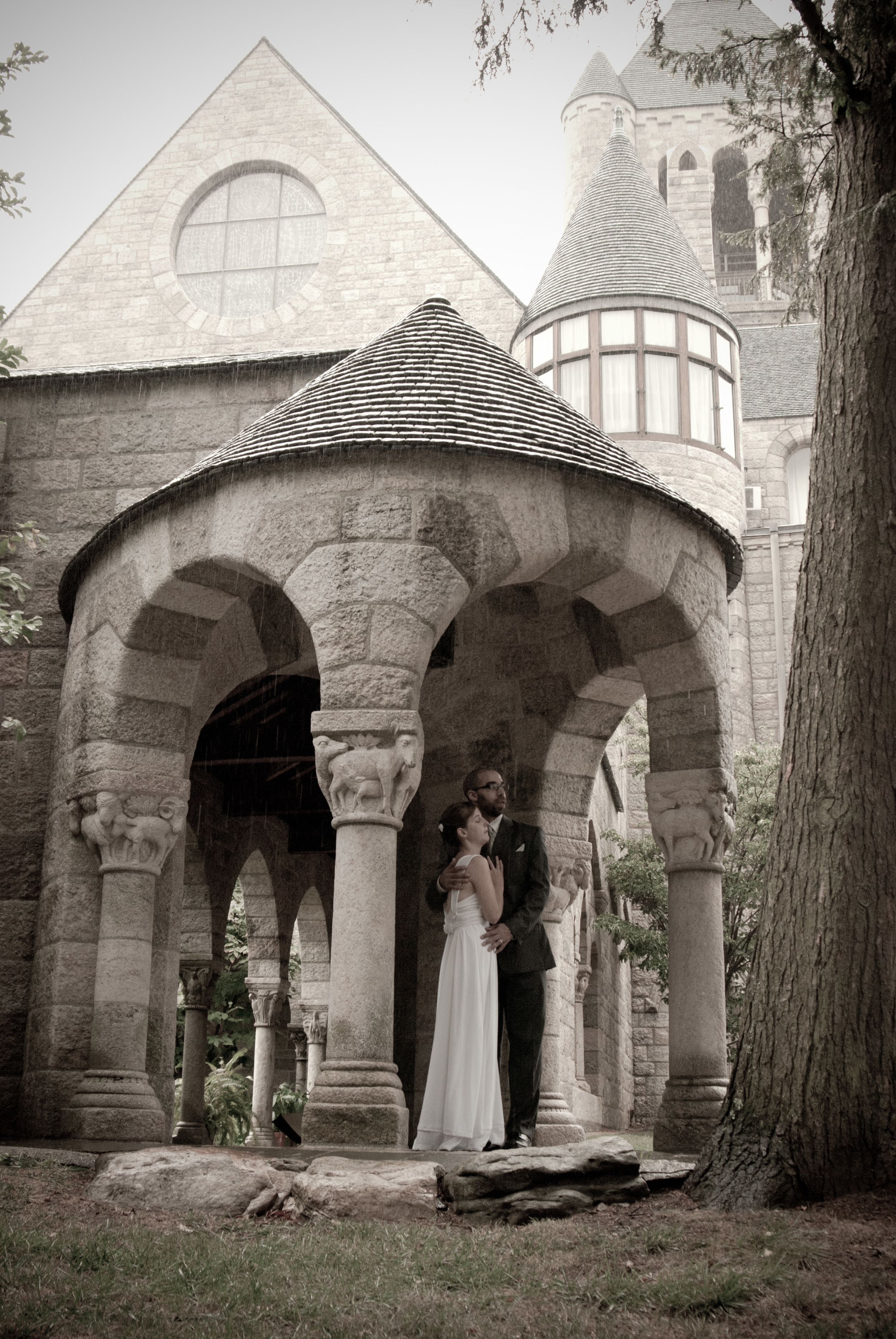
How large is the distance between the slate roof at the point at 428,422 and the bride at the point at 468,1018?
1.92 meters

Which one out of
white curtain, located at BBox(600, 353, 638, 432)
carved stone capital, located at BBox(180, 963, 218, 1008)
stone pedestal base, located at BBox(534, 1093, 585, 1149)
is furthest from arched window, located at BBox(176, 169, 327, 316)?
stone pedestal base, located at BBox(534, 1093, 585, 1149)

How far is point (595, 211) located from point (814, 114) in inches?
766

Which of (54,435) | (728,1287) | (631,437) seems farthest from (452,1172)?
(631,437)

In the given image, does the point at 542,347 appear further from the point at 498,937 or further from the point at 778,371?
the point at 498,937

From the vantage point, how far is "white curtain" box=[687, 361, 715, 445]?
80.3 ft

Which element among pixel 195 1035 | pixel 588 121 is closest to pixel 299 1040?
pixel 195 1035

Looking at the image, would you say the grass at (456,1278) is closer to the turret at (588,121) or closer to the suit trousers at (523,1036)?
the suit trousers at (523,1036)

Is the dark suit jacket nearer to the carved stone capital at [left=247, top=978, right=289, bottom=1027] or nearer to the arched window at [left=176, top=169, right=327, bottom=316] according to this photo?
the carved stone capital at [left=247, top=978, right=289, bottom=1027]

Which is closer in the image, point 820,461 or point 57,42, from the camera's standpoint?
point 820,461

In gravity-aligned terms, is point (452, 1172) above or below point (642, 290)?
below

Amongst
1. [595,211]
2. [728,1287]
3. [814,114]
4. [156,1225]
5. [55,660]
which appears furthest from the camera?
[595,211]

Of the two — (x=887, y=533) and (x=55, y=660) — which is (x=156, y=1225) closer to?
(x=887, y=533)

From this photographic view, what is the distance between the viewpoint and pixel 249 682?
34.8 feet

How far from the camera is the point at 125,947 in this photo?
26.5ft
